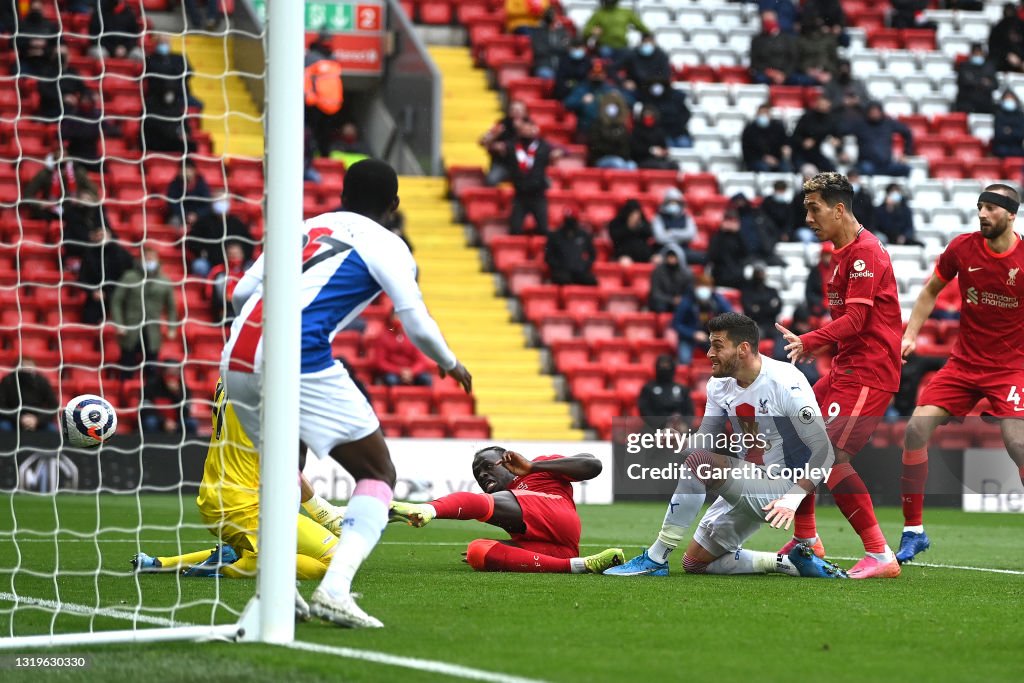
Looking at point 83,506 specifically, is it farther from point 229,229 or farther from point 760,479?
point 760,479

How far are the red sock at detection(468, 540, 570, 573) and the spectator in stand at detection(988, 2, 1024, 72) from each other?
60.9 feet

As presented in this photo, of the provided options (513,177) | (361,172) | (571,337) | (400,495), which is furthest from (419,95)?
(361,172)

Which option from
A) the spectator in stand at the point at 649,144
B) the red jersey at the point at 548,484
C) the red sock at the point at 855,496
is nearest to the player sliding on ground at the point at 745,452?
the red sock at the point at 855,496

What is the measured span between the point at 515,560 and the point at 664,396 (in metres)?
9.27

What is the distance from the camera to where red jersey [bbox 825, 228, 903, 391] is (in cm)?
881

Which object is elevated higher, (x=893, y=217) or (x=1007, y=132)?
(x=1007, y=132)

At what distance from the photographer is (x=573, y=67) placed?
71.8 ft

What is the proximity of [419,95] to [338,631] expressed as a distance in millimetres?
16549

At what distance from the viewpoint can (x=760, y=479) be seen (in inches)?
329

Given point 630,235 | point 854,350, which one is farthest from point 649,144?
point 854,350

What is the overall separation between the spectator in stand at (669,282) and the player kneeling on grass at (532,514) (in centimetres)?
1054

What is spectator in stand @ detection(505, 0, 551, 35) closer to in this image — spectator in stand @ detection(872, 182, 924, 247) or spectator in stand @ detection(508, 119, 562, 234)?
spectator in stand @ detection(508, 119, 562, 234)

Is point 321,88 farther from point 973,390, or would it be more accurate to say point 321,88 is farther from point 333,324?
point 333,324

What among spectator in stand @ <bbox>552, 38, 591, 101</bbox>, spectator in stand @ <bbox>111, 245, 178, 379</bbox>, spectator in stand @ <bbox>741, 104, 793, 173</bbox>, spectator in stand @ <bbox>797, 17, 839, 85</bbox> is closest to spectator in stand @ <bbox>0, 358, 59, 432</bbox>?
spectator in stand @ <bbox>111, 245, 178, 379</bbox>
